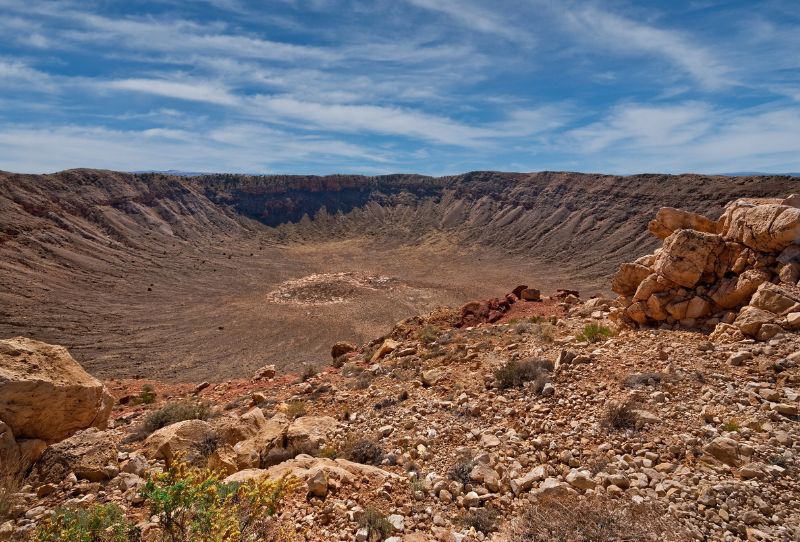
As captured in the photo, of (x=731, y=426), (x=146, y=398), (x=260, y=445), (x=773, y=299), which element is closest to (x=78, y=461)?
(x=260, y=445)

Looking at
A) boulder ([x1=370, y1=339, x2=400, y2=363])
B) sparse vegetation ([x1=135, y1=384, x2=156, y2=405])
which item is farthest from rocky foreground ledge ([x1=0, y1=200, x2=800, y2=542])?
sparse vegetation ([x1=135, y1=384, x2=156, y2=405])

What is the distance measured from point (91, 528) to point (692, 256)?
37.2 feet

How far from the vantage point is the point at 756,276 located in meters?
8.55

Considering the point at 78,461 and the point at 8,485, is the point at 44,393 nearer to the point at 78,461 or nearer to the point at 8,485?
the point at 78,461

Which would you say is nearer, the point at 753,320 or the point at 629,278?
the point at 753,320

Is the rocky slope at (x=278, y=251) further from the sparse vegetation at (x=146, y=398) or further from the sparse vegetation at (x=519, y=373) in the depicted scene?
the sparse vegetation at (x=519, y=373)

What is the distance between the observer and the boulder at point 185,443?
21.5 feet

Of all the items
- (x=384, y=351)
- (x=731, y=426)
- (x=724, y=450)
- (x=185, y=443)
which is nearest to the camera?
(x=724, y=450)

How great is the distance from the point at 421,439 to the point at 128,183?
73855 mm

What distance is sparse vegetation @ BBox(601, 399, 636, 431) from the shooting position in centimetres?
591

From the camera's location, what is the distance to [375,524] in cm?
450

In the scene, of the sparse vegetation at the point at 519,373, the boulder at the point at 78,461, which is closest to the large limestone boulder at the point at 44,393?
the boulder at the point at 78,461

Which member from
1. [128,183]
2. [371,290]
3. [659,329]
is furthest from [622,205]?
[128,183]

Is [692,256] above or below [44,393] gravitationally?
above
